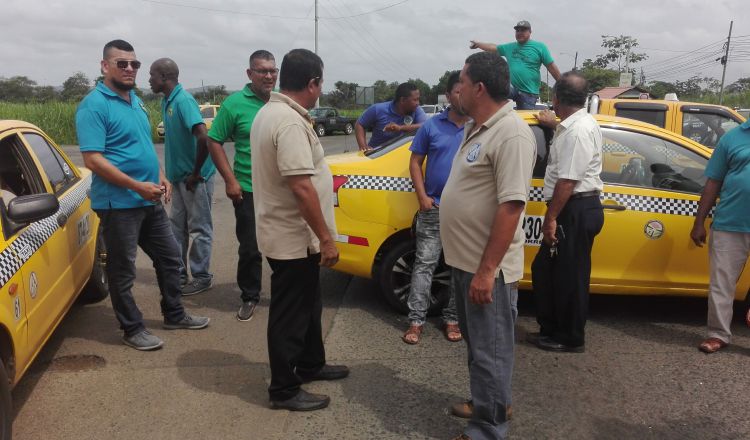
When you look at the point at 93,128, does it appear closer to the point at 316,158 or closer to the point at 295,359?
the point at 316,158

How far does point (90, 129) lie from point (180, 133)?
1209 mm

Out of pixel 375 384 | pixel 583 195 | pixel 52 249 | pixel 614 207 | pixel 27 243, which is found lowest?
pixel 375 384

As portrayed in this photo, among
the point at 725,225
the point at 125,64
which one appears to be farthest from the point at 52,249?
the point at 725,225

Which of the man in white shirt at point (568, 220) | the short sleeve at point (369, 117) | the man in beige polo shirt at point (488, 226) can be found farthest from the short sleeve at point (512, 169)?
the short sleeve at point (369, 117)

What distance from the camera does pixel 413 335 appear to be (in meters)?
3.88

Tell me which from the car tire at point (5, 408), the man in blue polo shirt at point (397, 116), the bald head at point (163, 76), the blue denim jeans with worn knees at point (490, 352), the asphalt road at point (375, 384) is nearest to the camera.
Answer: the car tire at point (5, 408)

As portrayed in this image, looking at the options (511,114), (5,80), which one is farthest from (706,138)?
(5,80)

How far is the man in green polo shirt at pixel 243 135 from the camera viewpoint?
4055mm

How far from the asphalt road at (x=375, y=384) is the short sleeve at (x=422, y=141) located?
1303 millimetres

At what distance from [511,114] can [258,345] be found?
2397 mm

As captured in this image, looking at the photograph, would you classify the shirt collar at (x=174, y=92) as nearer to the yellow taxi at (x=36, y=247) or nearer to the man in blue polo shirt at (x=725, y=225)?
the yellow taxi at (x=36, y=247)

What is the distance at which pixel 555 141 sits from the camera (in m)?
3.46

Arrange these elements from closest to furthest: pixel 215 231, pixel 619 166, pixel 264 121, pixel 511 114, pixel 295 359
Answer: pixel 511 114, pixel 264 121, pixel 295 359, pixel 619 166, pixel 215 231

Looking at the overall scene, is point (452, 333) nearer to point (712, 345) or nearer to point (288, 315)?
point (288, 315)
